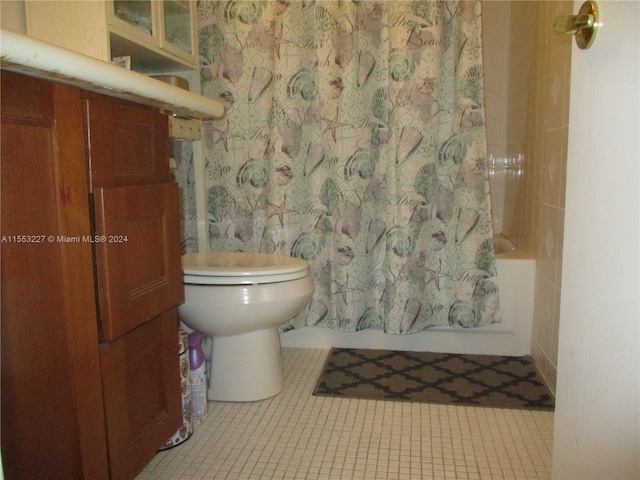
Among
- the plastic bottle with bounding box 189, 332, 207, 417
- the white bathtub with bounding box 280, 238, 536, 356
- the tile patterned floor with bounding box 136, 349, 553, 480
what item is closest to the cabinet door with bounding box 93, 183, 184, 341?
the plastic bottle with bounding box 189, 332, 207, 417

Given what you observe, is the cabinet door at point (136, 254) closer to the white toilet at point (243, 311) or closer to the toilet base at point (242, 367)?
the white toilet at point (243, 311)

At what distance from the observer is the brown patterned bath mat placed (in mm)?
1626

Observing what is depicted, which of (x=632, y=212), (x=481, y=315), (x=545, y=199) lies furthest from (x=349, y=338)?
(x=632, y=212)

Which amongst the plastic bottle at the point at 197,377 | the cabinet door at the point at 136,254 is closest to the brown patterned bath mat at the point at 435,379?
the plastic bottle at the point at 197,377

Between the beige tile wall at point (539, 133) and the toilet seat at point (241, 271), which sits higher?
the beige tile wall at point (539, 133)

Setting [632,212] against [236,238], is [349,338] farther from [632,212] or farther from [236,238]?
[632,212]

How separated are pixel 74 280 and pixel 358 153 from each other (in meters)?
1.21

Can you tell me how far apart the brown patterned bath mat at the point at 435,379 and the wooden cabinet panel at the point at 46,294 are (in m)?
0.89

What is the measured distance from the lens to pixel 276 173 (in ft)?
6.29

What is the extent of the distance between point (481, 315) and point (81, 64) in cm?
158

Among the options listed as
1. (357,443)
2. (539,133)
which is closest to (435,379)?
(357,443)

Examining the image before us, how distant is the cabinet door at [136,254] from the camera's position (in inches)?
37.6

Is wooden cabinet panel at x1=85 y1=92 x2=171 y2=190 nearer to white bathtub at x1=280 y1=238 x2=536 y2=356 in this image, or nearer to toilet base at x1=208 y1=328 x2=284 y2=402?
toilet base at x1=208 y1=328 x2=284 y2=402

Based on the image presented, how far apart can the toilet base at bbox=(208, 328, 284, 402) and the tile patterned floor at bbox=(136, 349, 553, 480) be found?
0.11 feet
